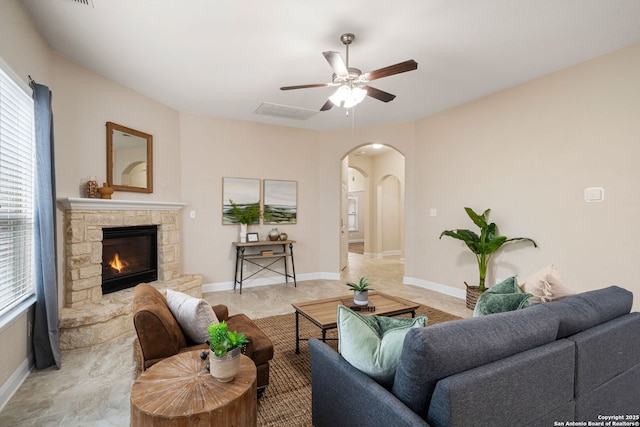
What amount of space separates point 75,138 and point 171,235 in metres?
1.69

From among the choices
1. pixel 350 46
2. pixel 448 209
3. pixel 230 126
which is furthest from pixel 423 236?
pixel 230 126

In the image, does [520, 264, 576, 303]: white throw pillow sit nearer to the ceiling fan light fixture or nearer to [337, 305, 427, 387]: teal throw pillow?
[337, 305, 427, 387]: teal throw pillow

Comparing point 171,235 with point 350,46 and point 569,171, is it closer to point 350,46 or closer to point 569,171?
point 350,46

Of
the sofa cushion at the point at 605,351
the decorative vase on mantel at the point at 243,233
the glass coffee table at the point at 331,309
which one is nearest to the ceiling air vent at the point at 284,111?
the decorative vase on mantel at the point at 243,233

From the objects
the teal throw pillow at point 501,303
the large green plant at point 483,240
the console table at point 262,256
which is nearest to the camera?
the teal throw pillow at point 501,303

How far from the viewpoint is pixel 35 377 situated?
8.01 ft

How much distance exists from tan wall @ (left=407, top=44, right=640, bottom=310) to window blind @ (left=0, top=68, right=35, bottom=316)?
16.3 feet

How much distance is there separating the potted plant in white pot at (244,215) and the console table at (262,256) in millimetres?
227

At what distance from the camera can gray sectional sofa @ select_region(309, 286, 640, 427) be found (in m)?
1.11

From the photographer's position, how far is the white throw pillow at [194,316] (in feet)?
6.39

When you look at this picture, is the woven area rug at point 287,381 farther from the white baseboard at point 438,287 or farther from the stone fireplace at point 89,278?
the stone fireplace at point 89,278

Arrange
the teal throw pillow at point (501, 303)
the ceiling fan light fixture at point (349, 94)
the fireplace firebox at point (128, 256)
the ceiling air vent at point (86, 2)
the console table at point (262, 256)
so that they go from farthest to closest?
the console table at point (262, 256)
the fireplace firebox at point (128, 256)
the ceiling fan light fixture at point (349, 94)
the ceiling air vent at point (86, 2)
the teal throw pillow at point (501, 303)

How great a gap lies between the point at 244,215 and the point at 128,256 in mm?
1758

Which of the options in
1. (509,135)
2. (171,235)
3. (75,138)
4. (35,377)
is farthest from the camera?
(171,235)
